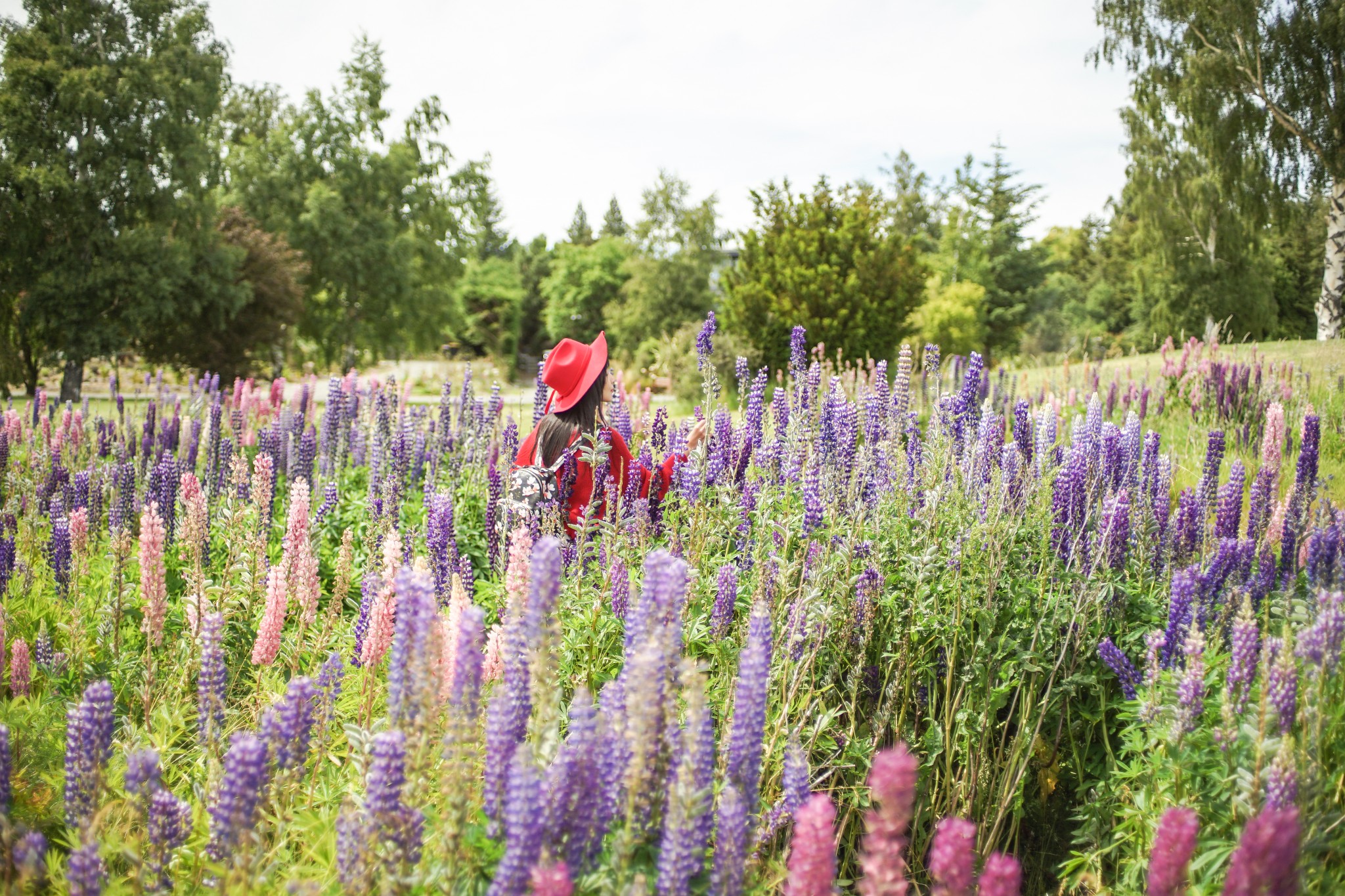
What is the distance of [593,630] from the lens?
8.73 ft

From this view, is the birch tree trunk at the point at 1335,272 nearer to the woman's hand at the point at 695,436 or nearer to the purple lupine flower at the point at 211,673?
the woman's hand at the point at 695,436

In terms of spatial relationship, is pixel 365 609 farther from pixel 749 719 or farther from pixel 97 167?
pixel 97 167

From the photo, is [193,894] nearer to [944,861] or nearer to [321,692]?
[321,692]

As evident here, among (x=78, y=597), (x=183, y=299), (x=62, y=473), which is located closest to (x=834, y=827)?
(x=78, y=597)

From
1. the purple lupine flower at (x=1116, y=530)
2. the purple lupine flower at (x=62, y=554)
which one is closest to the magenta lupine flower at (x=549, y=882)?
the purple lupine flower at (x=1116, y=530)

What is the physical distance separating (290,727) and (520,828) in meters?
0.66

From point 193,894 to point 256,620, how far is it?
1.59 metres

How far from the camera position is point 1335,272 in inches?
753

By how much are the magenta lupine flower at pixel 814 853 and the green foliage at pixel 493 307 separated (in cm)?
4497

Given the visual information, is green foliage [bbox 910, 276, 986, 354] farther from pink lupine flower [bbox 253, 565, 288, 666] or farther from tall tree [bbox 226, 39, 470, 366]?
pink lupine flower [bbox 253, 565, 288, 666]

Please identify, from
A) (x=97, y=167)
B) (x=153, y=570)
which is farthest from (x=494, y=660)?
(x=97, y=167)

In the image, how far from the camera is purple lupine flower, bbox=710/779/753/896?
1.36m

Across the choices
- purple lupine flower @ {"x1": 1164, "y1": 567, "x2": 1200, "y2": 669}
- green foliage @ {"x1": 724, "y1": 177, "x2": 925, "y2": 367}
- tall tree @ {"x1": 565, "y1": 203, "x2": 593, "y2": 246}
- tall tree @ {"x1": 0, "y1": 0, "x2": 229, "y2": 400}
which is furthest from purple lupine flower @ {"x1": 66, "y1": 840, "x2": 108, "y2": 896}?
tall tree @ {"x1": 565, "y1": 203, "x2": 593, "y2": 246}

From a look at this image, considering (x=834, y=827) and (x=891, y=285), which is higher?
(x=891, y=285)
